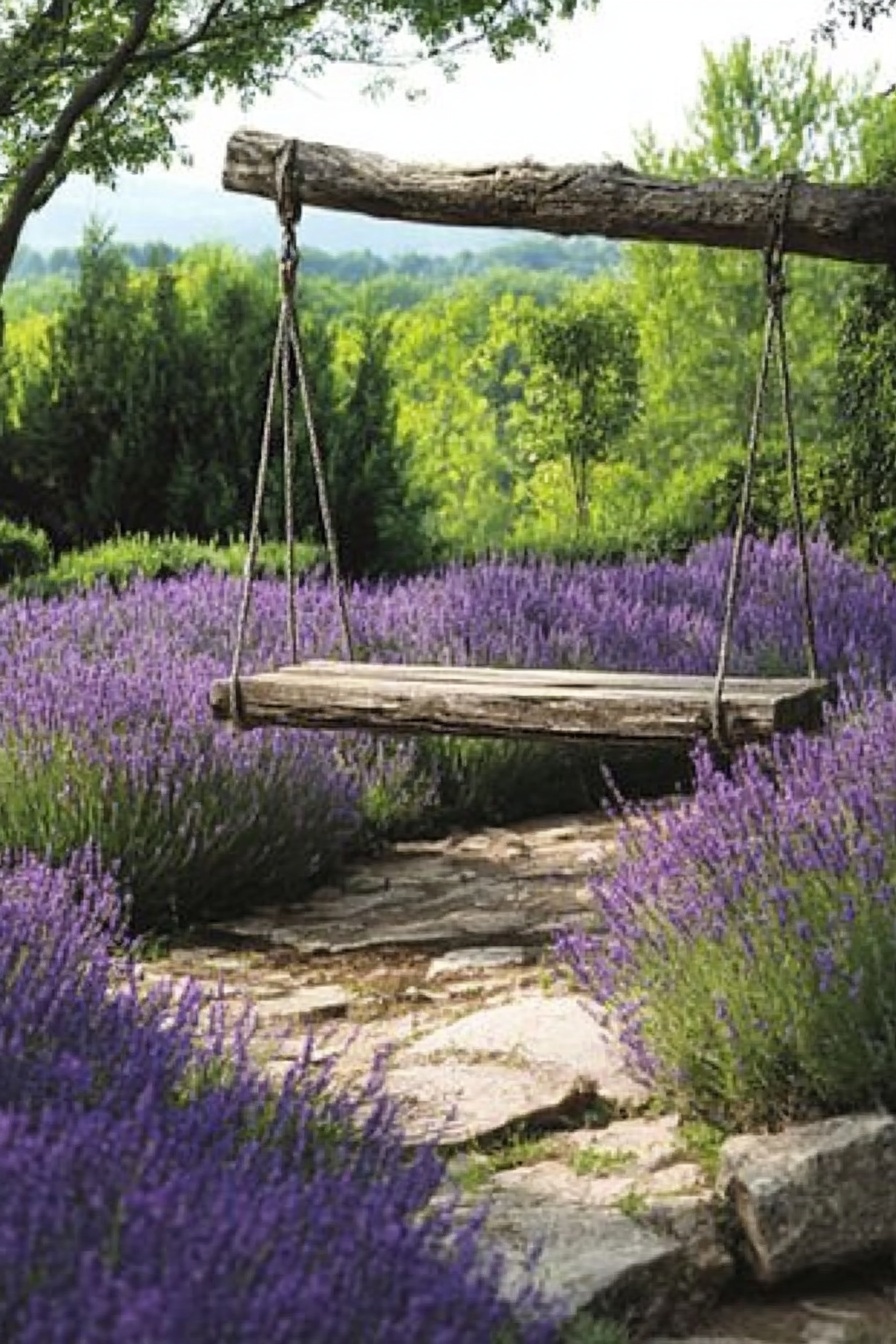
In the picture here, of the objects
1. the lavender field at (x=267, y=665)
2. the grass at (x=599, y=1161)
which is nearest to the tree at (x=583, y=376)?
the lavender field at (x=267, y=665)

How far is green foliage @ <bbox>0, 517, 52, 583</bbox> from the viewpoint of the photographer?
1188 centimetres

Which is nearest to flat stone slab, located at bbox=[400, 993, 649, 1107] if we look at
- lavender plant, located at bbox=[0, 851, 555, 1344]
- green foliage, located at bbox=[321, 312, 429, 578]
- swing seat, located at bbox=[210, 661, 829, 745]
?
swing seat, located at bbox=[210, 661, 829, 745]

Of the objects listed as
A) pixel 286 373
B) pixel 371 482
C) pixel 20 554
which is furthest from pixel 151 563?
pixel 286 373

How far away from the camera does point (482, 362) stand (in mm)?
38062

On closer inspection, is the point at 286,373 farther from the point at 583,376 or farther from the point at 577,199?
the point at 583,376

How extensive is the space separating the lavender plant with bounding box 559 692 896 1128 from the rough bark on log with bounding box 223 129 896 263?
1364 mm

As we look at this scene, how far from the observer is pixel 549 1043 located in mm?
4137

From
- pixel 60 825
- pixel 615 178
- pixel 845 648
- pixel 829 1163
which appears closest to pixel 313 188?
pixel 615 178

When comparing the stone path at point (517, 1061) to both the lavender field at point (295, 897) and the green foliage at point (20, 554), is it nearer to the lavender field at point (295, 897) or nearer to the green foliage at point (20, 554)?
the lavender field at point (295, 897)

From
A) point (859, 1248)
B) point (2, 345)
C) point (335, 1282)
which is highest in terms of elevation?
point (2, 345)

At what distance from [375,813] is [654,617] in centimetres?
150

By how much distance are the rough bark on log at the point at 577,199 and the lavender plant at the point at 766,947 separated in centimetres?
136

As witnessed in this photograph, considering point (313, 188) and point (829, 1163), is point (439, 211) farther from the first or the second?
point (829, 1163)

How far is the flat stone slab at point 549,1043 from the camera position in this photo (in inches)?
154
